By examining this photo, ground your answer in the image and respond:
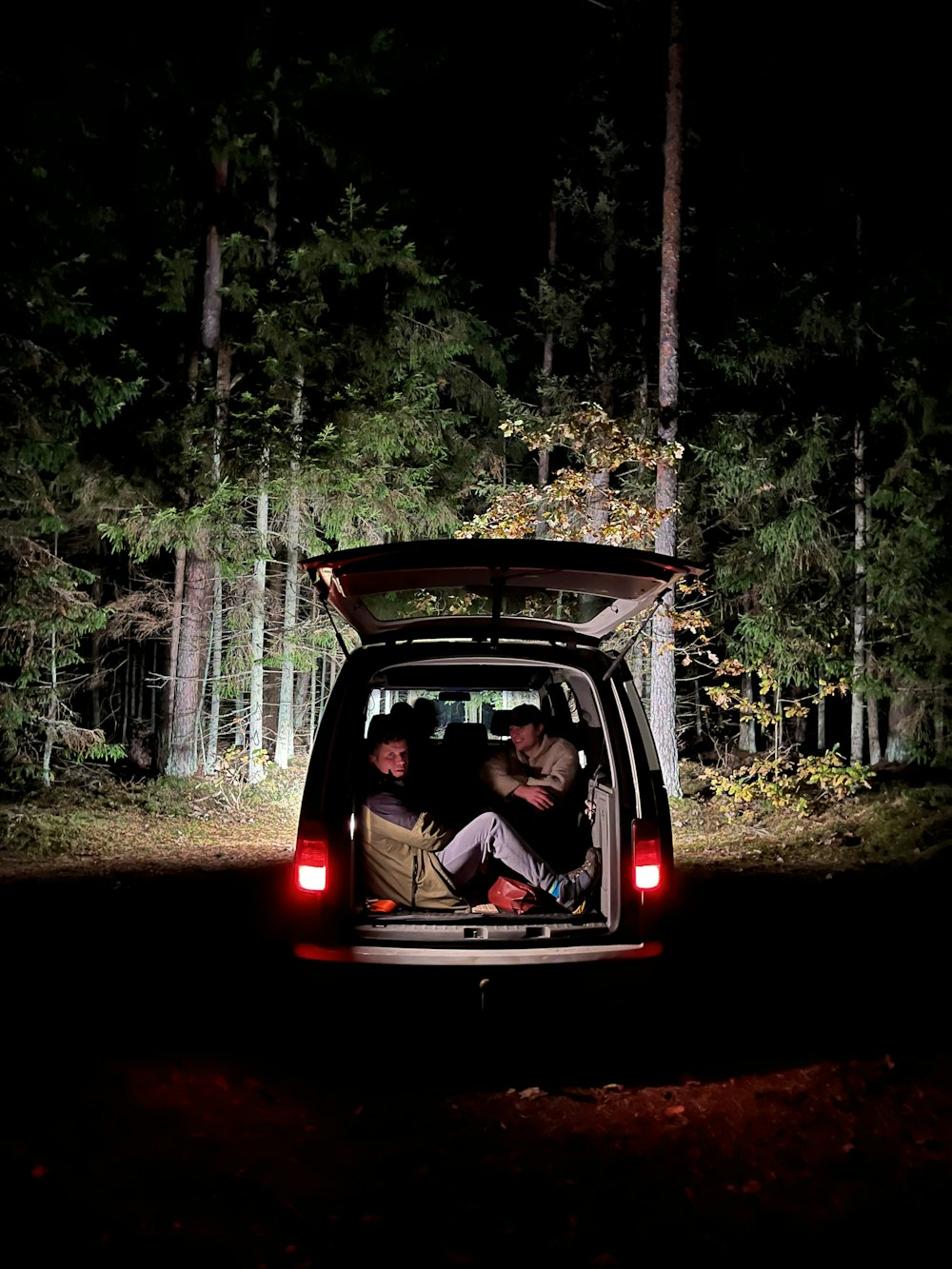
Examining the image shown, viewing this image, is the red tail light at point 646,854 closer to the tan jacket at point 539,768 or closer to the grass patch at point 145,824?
the tan jacket at point 539,768

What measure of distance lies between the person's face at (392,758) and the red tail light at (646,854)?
1.36 m

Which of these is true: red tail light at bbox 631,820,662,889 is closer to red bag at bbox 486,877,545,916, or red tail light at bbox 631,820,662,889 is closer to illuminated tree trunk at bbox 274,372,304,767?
red bag at bbox 486,877,545,916

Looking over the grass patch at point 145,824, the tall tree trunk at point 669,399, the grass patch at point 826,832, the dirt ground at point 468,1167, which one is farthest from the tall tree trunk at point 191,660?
the dirt ground at point 468,1167

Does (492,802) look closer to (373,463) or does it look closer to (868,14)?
(373,463)

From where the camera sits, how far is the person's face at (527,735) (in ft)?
19.6

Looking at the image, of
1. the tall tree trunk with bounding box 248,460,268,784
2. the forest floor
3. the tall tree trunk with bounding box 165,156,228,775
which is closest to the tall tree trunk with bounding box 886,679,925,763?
the forest floor

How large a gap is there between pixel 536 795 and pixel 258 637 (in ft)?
34.8

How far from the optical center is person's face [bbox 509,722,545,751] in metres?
5.98

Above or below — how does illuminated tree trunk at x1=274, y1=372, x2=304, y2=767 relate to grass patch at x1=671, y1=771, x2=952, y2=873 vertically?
above

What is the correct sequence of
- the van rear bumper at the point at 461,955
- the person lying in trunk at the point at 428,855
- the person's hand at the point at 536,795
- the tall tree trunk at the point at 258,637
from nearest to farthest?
the van rear bumper at the point at 461,955 → the person lying in trunk at the point at 428,855 → the person's hand at the point at 536,795 → the tall tree trunk at the point at 258,637

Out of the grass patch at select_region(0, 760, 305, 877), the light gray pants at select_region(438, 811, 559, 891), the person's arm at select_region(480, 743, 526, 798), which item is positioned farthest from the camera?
the grass patch at select_region(0, 760, 305, 877)

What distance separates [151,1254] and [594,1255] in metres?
1.33

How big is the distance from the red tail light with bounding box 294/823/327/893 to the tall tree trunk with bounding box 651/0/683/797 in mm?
9623

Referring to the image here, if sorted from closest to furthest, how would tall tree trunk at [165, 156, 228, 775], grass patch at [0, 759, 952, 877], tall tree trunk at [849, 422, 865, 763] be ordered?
1. grass patch at [0, 759, 952, 877]
2. tall tree trunk at [165, 156, 228, 775]
3. tall tree trunk at [849, 422, 865, 763]
